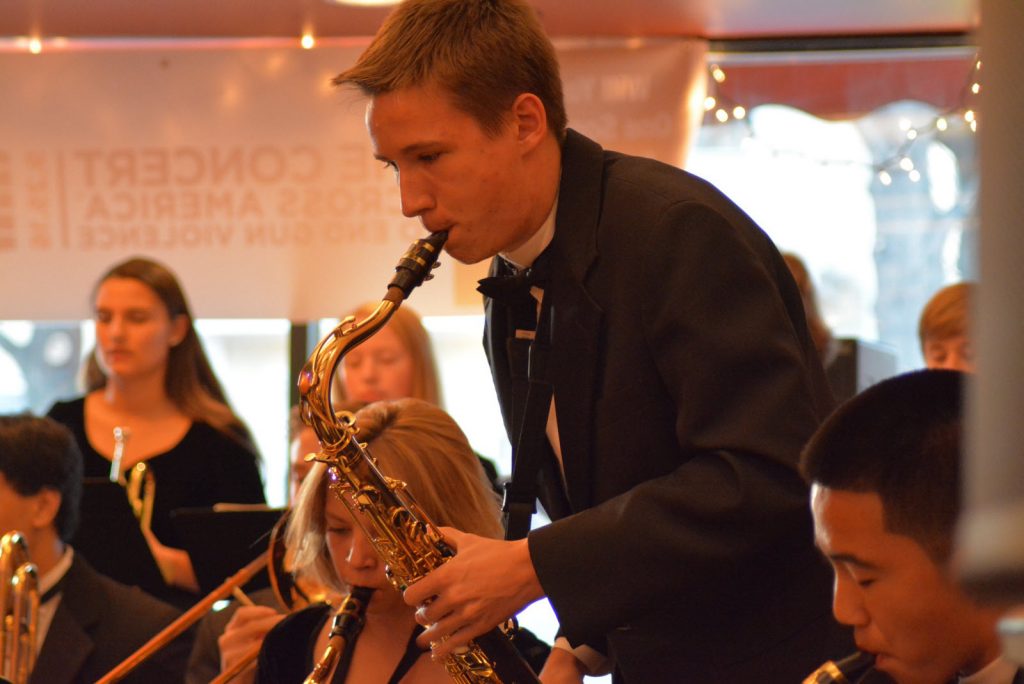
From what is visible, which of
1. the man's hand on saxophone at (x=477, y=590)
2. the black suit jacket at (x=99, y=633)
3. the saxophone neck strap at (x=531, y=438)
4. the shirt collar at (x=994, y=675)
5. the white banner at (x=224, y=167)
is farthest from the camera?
the white banner at (x=224, y=167)

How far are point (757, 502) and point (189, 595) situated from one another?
234 centimetres

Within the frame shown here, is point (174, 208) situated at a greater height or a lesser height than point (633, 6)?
lesser

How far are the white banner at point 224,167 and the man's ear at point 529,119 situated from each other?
334 centimetres

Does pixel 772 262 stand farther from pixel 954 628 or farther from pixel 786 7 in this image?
pixel 786 7

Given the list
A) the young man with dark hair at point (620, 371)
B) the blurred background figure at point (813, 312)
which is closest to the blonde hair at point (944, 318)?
the blurred background figure at point (813, 312)

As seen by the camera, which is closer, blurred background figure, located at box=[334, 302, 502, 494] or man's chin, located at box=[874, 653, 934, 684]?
man's chin, located at box=[874, 653, 934, 684]

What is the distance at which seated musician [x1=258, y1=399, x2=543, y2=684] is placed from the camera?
86.6 inches

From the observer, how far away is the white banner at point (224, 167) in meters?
4.95

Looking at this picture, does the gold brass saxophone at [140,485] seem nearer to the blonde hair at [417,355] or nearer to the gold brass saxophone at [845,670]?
the blonde hair at [417,355]

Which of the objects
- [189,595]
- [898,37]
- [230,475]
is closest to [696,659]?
[189,595]

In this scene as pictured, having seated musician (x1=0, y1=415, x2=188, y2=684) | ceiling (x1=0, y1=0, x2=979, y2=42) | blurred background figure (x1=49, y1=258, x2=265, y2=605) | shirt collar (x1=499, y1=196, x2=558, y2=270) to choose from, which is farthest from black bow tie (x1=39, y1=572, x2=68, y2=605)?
ceiling (x1=0, y1=0, x2=979, y2=42)

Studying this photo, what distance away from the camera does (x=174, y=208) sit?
499 centimetres

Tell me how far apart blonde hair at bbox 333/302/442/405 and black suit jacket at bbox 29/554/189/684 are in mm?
886

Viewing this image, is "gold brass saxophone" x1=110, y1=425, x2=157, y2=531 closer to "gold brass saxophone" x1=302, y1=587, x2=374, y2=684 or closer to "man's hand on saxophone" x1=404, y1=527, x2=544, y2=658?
"gold brass saxophone" x1=302, y1=587, x2=374, y2=684
